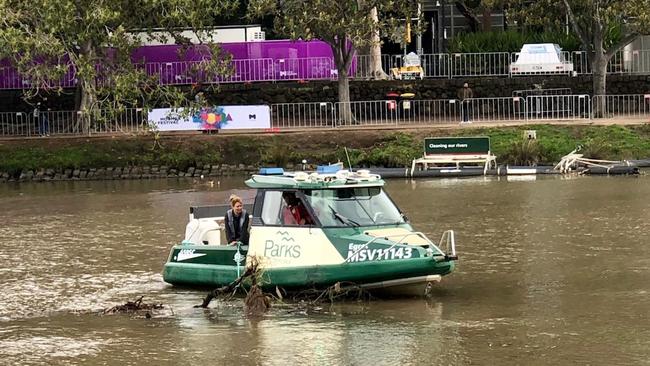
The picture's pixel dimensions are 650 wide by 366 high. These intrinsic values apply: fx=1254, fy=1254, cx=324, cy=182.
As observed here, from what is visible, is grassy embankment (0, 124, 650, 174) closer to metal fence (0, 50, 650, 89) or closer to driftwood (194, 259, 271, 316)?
metal fence (0, 50, 650, 89)

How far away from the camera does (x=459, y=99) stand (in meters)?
47.9

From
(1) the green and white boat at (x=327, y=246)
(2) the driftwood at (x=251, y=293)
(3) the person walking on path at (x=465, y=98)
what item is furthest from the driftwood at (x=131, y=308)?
(3) the person walking on path at (x=465, y=98)

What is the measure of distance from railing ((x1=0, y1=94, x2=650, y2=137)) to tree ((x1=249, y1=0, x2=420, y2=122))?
1.33 metres

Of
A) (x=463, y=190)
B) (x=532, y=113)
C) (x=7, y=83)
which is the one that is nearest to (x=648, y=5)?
(x=532, y=113)

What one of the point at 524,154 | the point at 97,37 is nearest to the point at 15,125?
the point at 97,37

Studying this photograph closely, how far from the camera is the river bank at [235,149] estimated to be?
41.9 meters

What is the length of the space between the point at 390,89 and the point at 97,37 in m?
13.6

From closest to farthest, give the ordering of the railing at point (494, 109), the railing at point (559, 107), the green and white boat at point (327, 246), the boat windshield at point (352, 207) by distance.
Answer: the green and white boat at point (327, 246), the boat windshield at point (352, 207), the railing at point (559, 107), the railing at point (494, 109)

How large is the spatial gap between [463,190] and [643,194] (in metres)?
5.11

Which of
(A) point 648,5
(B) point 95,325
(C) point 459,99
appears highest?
(A) point 648,5

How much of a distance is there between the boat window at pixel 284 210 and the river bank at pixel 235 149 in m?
22.0

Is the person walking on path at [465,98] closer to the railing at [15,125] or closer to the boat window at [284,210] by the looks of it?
the railing at [15,125]

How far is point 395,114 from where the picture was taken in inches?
1922

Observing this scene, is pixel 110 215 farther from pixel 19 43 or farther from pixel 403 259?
pixel 403 259
